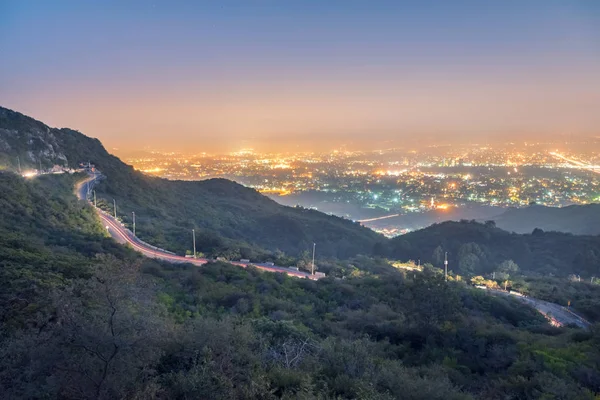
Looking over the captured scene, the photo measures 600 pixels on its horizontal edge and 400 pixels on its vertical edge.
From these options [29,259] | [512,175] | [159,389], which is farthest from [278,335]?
[512,175]

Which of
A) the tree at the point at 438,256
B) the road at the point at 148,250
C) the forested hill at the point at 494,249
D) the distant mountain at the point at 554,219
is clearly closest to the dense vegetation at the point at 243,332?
the road at the point at 148,250

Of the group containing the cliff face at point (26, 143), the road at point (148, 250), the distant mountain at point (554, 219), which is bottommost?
the distant mountain at point (554, 219)

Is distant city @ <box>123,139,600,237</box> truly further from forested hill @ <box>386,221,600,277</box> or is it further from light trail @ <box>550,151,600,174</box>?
forested hill @ <box>386,221,600,277</box>

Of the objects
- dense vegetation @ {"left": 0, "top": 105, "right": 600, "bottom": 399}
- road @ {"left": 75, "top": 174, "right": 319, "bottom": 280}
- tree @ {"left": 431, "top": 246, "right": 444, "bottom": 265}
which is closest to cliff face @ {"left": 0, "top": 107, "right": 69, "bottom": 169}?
road @ {"left": 75, "top": 174, "right": 319, "bottom": 280}

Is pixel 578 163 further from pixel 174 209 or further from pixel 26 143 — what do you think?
pixel 26 143

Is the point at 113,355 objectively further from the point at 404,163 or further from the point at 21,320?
the point at 404,163

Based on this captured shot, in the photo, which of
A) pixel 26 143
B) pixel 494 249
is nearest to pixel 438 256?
pixel 494 249

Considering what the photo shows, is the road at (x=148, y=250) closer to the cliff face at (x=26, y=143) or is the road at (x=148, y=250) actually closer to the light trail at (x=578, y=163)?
the cliff face at (x=26, y=143)
